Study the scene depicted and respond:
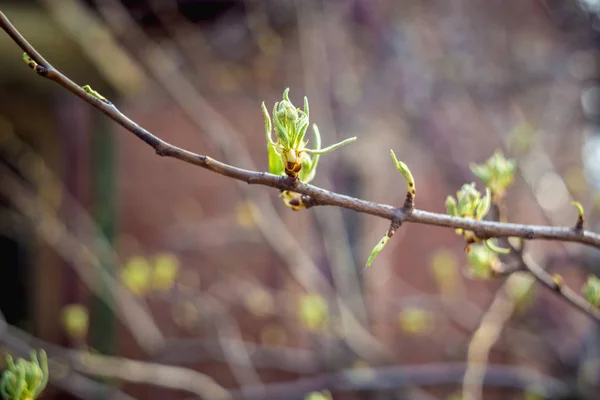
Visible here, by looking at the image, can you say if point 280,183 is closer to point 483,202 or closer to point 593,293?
point 483,202

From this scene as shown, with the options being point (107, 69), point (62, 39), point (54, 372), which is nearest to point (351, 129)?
→ point (107, 69)

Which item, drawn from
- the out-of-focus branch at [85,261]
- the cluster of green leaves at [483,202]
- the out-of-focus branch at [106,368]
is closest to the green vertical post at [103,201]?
the out-of-focus branch at [85,261]

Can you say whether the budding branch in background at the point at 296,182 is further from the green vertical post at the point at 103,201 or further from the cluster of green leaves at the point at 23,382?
the green vertical post at the point at 103,201

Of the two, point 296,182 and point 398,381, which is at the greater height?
point 398,381

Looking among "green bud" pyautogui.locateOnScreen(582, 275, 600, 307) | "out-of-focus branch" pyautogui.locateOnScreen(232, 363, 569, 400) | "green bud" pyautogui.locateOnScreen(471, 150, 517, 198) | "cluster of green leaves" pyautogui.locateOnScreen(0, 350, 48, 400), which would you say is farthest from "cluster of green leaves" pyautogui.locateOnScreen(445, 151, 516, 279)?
"out-of-focus branch" pyautogui.locateOnScreen(232, 363, 569, 400)

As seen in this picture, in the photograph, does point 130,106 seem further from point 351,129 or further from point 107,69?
point 351,129

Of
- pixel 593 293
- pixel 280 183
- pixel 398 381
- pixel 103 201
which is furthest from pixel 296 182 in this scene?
pixel 103 201

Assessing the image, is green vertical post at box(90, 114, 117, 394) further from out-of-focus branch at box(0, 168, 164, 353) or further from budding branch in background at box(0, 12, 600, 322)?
budding branch in background at box(0, 12, 600, 322)
